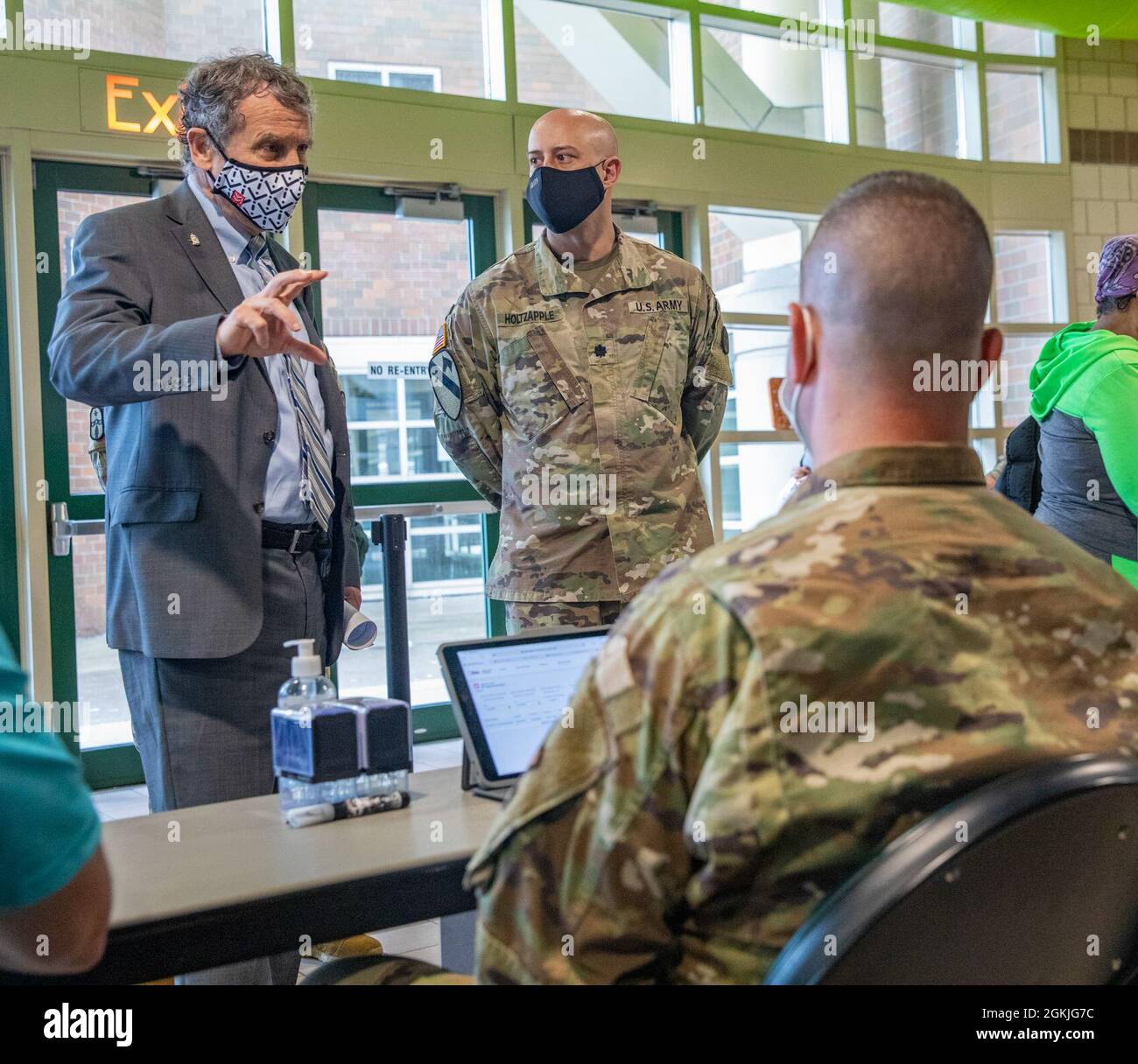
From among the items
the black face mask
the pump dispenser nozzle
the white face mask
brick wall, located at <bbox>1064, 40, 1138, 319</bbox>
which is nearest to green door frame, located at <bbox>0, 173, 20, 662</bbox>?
the black face mask

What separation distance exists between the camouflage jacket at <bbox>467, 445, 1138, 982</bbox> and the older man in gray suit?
1.01 meters

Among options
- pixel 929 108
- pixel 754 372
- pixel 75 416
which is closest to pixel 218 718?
pixel 75 416

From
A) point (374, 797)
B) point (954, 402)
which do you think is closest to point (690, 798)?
point (954, 402)

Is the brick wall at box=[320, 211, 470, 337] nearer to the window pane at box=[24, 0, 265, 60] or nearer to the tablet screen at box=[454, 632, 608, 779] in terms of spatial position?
the window pane at box=[24, 0, 265, 60]

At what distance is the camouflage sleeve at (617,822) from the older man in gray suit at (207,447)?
998 mm

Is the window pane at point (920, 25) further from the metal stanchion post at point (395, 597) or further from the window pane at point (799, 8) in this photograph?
the metal stanchion post at point (395, 597)

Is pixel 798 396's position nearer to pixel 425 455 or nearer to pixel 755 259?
pixel 425 455

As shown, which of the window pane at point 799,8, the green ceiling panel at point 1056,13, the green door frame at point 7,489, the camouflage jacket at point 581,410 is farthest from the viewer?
the window pane at point 799,8

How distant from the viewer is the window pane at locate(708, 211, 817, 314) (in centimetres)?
583

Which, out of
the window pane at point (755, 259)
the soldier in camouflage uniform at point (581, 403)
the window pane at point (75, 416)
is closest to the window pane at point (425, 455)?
the window pane at point (75, 416)

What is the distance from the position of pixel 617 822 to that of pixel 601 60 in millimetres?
5142

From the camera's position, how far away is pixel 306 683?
1539 millimetres

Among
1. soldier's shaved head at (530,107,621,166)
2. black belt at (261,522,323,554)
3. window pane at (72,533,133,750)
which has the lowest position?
window pane at (72,533,133,750)

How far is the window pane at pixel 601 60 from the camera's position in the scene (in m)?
5.26
